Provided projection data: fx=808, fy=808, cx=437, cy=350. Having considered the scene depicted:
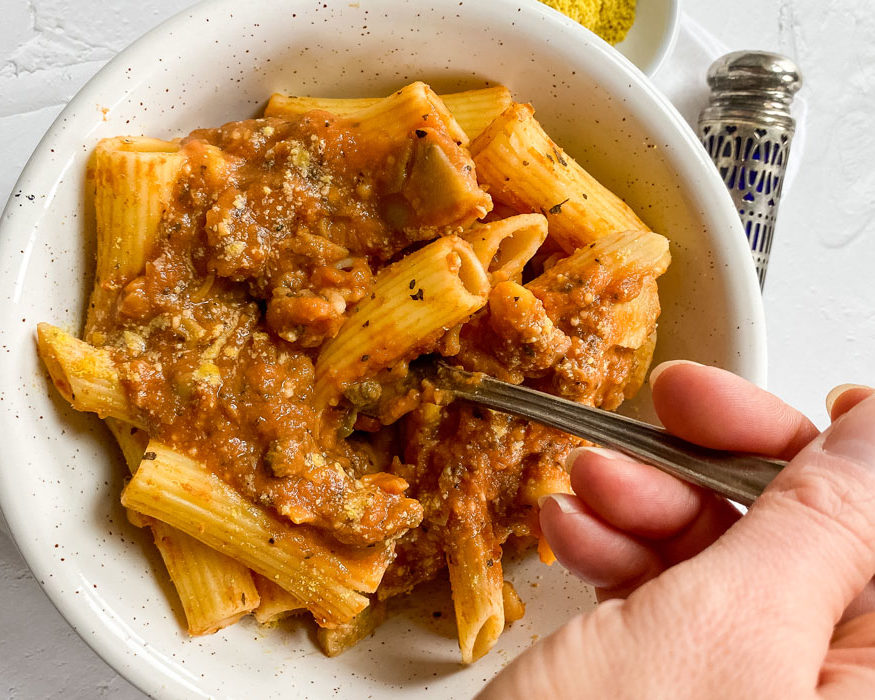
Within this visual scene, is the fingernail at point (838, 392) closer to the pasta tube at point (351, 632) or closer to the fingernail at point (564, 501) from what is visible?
the fingernail at point (564, 501)

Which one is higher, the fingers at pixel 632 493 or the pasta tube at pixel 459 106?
the pasta tube at pixel 459 106

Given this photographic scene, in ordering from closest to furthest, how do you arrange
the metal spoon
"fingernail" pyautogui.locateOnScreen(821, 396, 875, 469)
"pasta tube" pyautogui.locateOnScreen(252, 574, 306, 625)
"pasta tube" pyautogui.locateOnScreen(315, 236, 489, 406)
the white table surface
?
1. "fingernail" pyautogui.locateOnScreen(821, 396, 875, 469)
2. the metal spoon
3. "pasta tube" pyautogui.locateOnScreen(315, 236, 489, 406)
4. "pasta tube" pyautogui.locateOnScreen(252, 574, 306, 625)
5. the white table surface

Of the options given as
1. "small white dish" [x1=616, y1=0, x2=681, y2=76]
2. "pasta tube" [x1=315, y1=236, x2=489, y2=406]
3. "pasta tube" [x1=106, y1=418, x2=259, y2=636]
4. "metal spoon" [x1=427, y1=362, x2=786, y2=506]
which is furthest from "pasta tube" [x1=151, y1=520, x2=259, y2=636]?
"small white dish" [x1=616, y1=0, x2=681, y2=76]

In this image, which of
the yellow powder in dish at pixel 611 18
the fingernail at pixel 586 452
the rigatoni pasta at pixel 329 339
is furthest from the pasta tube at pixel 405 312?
the yellow powder in dish at pixel 611 18

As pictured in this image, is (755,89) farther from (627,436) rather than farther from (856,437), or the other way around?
(856,437)

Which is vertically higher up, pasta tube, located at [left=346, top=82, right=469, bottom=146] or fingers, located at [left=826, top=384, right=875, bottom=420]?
pasta tube, located at [left=346, top=82, right=469, bottom=146]

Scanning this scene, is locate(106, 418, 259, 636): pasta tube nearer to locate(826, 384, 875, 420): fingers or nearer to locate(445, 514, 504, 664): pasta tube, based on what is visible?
locate(445, 514, 504, 664): pasta tube
